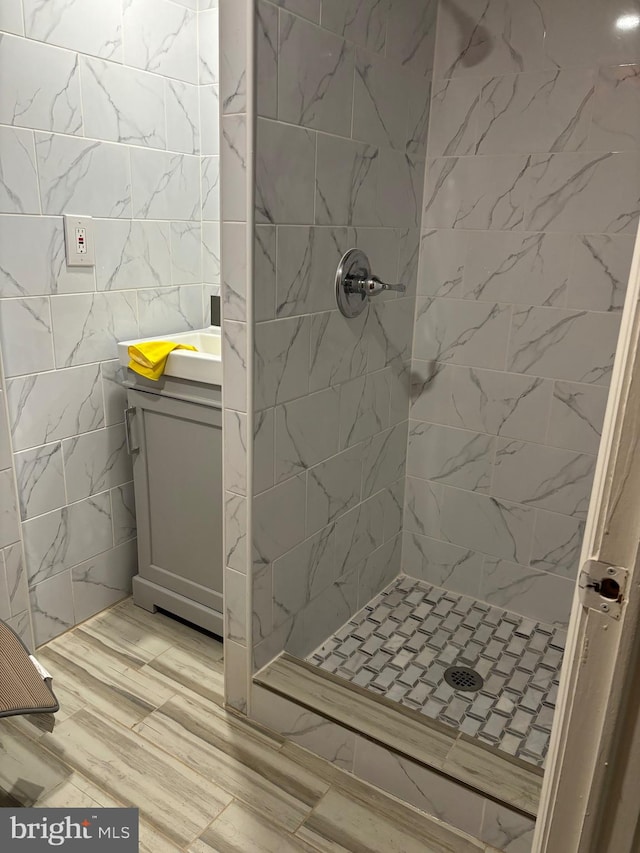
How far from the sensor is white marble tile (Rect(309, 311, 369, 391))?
185 cm

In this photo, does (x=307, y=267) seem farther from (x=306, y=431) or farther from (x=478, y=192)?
(x=478, y=192)

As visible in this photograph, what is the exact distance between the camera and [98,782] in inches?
65.1

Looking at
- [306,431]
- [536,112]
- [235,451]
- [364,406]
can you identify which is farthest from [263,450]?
[536,112]

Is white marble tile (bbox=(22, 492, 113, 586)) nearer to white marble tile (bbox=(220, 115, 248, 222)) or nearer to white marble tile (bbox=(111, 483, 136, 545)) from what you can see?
white marble tile (bbox=(111, 483, 136, 545))

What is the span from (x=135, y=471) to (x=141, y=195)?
3.10 feet

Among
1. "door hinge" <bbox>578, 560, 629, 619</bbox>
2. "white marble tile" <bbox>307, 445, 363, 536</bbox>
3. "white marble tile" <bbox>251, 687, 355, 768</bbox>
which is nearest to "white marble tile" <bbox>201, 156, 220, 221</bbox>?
"white marble tile" <bbox>307, 445, 363, 536</bbox>

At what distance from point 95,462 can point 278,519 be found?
784mm

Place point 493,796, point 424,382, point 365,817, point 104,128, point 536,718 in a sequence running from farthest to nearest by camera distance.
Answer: point 424,382 < point 104,128 < point 536,718 < point 365,817 < point 493,796

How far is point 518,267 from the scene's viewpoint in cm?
212

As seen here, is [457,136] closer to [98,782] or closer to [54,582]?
[54,582]

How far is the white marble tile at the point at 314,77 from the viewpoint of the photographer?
61.0 inches

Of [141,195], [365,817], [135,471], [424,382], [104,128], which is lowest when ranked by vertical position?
[365,817]

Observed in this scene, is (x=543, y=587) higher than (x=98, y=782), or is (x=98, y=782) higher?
(x=543, y=587)

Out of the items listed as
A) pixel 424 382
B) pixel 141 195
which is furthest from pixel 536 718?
pixel 141 195
